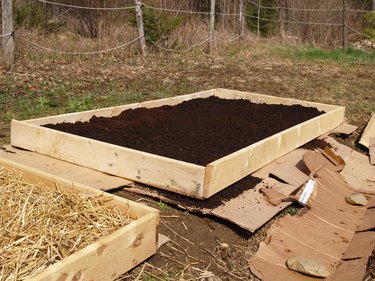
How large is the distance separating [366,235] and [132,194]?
1.73 meters

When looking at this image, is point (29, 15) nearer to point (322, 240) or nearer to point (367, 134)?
point (367, 134)

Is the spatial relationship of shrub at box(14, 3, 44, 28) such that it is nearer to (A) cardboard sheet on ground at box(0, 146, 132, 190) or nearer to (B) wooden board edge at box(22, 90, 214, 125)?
(B) wooden board edge at box(22, 90, 214, 125)

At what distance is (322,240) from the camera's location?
11.1ft

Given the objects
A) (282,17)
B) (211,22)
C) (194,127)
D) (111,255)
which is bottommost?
(194,127)

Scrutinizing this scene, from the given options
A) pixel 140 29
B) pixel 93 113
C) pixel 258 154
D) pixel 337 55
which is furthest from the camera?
pixel 337 55

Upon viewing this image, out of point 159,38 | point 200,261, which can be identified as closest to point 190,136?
point 200,261

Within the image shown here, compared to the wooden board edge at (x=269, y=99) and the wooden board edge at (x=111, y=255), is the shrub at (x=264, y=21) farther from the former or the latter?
the wooden board edge at (x=111, y=255)

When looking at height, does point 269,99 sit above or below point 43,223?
below

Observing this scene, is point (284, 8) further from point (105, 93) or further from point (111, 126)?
point (111, 126)

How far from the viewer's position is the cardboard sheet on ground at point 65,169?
11.7ft

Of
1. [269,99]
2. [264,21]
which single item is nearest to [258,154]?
[269,99]

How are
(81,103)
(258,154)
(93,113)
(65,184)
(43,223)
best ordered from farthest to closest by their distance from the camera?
(81,103) → (93,113) → (258,154) → (65,184) → (43,223)

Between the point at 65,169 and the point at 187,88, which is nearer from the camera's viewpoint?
the point at 65,169

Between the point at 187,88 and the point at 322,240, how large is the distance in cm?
482
